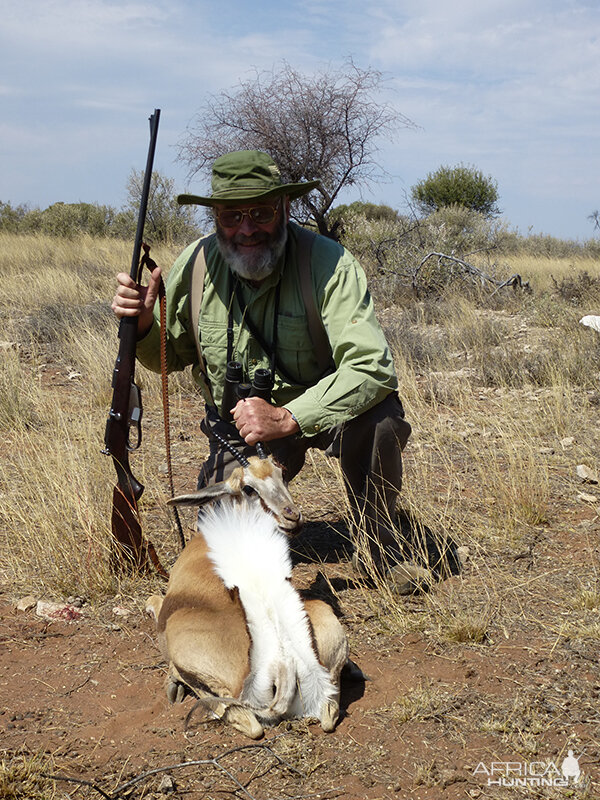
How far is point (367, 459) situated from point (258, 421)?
3.10 feet

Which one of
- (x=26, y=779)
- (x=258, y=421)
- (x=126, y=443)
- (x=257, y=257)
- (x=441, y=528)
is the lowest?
(x=26, y=779)

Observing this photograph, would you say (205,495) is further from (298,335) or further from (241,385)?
(298,335)

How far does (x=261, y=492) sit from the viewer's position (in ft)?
10.9

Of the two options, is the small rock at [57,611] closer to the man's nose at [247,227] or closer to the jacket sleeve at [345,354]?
the jacket sleeve at [345,354]

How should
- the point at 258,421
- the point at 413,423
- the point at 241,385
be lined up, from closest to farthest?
the point at 258,421
the point at 241,385
the point at 413,423

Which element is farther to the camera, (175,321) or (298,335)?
(175,321)

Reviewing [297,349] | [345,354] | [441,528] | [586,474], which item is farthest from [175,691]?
[586,474]

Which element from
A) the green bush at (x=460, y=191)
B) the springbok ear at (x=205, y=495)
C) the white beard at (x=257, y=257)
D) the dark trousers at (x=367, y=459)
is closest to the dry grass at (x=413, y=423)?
the dark trousers at (x=367, y=459)

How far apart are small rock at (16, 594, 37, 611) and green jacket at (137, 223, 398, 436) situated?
4.69ft

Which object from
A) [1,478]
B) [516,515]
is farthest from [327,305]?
[1,478]

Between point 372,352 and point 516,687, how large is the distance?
165 cm

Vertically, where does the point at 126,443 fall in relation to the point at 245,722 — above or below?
above

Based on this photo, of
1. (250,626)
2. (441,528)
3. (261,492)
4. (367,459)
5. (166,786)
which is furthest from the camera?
(441,528)

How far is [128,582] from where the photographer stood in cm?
404
